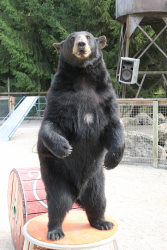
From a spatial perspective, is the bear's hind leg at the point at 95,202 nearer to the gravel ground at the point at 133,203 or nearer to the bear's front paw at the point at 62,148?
the bear's front paw at the point at 62,148

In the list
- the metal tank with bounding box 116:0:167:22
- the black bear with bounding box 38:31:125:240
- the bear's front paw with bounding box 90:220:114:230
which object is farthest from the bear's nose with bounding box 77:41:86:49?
the metal tank with bounding box 116:0:167:22

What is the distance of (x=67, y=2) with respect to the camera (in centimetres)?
1556

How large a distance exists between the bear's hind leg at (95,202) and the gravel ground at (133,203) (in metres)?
0.73

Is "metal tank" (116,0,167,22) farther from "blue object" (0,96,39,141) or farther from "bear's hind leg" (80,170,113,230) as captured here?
"bear's hind leg" (80,170,113,230)

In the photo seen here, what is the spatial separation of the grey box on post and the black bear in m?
6.28

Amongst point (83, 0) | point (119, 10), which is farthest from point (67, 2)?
point (119, 10)

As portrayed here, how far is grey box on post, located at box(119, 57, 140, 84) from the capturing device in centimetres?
805

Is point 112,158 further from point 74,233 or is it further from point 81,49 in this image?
point 81,49

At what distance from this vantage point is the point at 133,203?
3656mm

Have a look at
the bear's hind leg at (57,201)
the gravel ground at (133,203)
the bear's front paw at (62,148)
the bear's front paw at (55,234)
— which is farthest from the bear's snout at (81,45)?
the gravel ground at (133,203)

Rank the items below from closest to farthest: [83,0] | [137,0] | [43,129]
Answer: [43,129]
[137,0]
[83,0]

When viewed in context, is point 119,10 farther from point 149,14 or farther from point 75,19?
point 75,19

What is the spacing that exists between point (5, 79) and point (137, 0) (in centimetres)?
1075

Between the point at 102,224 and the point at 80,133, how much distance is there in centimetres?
69
